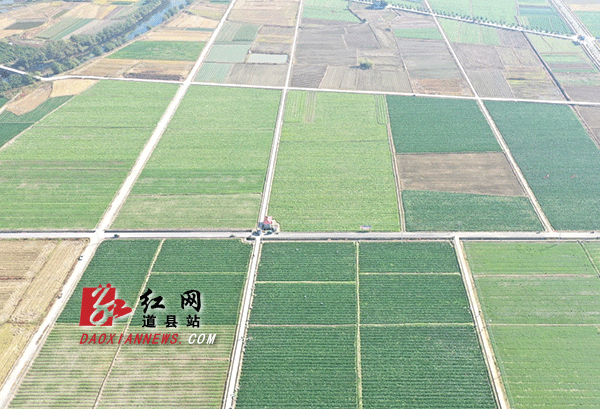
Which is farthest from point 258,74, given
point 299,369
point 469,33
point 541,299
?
point 541,299

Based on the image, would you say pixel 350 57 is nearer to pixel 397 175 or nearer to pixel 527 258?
pixel 397 175

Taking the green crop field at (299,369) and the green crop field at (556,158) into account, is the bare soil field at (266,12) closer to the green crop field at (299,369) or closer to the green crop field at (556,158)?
the green crop field at (556,158)

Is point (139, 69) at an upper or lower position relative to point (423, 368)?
upper

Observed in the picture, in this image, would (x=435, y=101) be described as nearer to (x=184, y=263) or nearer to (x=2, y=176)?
(x=184, y=263)

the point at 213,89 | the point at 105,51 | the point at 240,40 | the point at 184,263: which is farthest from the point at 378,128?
the point at 105,51

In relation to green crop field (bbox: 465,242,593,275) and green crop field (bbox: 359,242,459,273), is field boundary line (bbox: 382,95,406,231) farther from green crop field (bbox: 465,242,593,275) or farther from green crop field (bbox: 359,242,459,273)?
green crop field (bbox: 465,242,593,275)
